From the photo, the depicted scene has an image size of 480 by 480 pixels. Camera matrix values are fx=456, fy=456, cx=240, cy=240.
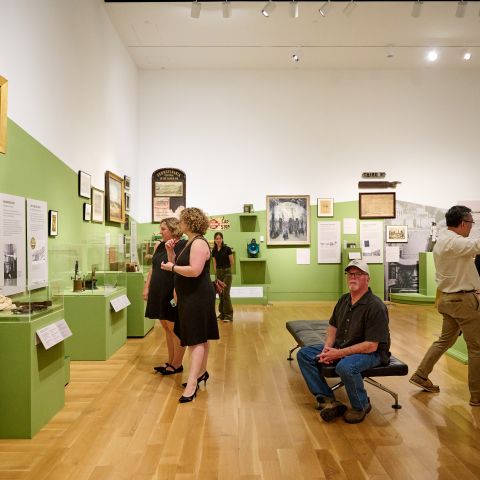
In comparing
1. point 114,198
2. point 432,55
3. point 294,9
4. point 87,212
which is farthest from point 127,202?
point 432,55

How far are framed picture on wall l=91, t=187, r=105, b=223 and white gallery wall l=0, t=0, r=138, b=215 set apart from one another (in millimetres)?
161

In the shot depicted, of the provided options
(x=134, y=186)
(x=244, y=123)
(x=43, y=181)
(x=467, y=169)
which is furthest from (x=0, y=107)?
(x=467, y=169)

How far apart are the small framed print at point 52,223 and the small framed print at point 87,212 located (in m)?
1.12

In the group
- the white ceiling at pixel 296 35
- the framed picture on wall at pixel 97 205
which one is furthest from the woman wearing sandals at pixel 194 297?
the white ceiling at pixel 296 35

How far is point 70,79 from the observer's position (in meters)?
6.25

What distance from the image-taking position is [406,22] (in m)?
8.73

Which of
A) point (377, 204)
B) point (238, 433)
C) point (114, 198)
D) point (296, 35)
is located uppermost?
point (296, 35)

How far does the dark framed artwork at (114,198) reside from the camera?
Answer: 318 inches

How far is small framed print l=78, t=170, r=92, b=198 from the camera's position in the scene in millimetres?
6582

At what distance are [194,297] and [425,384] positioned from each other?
237 cm

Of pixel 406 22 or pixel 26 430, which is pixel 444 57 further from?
pixel 26 430

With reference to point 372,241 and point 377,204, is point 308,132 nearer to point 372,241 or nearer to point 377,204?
point 377,204

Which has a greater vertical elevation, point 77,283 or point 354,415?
point 77,283

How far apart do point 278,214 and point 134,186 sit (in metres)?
3.42
